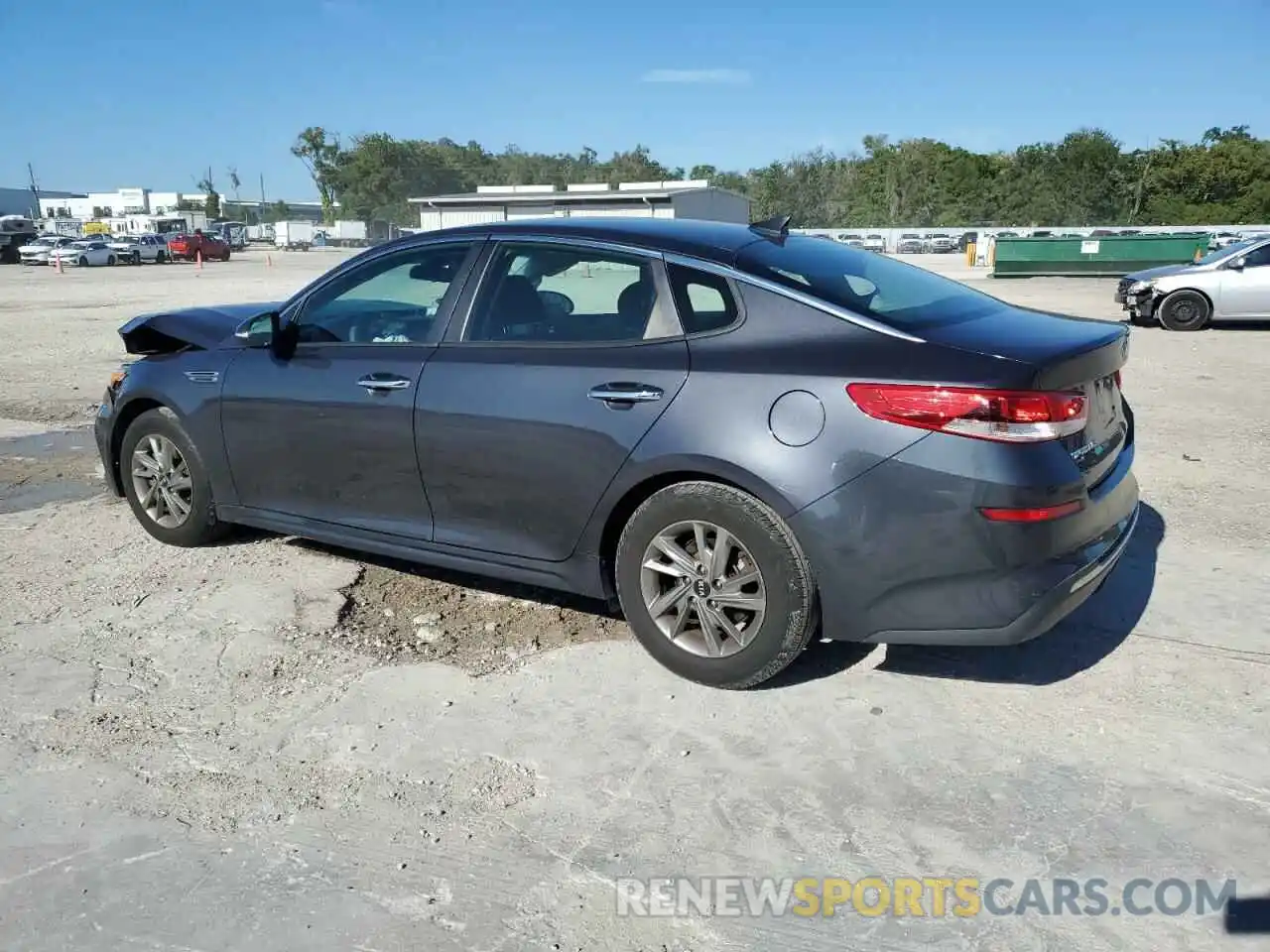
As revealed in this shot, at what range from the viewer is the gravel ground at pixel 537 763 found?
2.56 metres

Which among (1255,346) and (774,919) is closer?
(774,919)

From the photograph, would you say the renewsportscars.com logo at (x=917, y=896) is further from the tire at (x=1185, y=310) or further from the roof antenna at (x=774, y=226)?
the tire at (x=1185, y=310)

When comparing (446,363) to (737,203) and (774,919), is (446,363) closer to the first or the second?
(774,919)

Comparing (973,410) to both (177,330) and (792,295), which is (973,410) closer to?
(792,295)

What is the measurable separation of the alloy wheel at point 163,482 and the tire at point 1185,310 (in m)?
15.3

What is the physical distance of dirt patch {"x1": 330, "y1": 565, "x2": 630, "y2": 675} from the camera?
405 centimetres

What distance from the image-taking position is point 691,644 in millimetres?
3658

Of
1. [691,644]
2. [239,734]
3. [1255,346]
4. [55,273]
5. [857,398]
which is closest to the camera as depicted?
[857,398]

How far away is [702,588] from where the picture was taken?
3.56 meters

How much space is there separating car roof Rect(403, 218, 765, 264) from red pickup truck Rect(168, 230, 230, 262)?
52629 millimetres

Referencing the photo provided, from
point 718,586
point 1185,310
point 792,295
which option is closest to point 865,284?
point 792,295

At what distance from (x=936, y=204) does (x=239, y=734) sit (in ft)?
244

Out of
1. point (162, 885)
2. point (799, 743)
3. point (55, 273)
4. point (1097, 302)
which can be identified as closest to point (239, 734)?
point (162, 885)

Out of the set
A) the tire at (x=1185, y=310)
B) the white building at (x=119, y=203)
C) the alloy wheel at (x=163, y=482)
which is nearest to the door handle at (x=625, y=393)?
the alloy wheel at (x=163, y=482)
